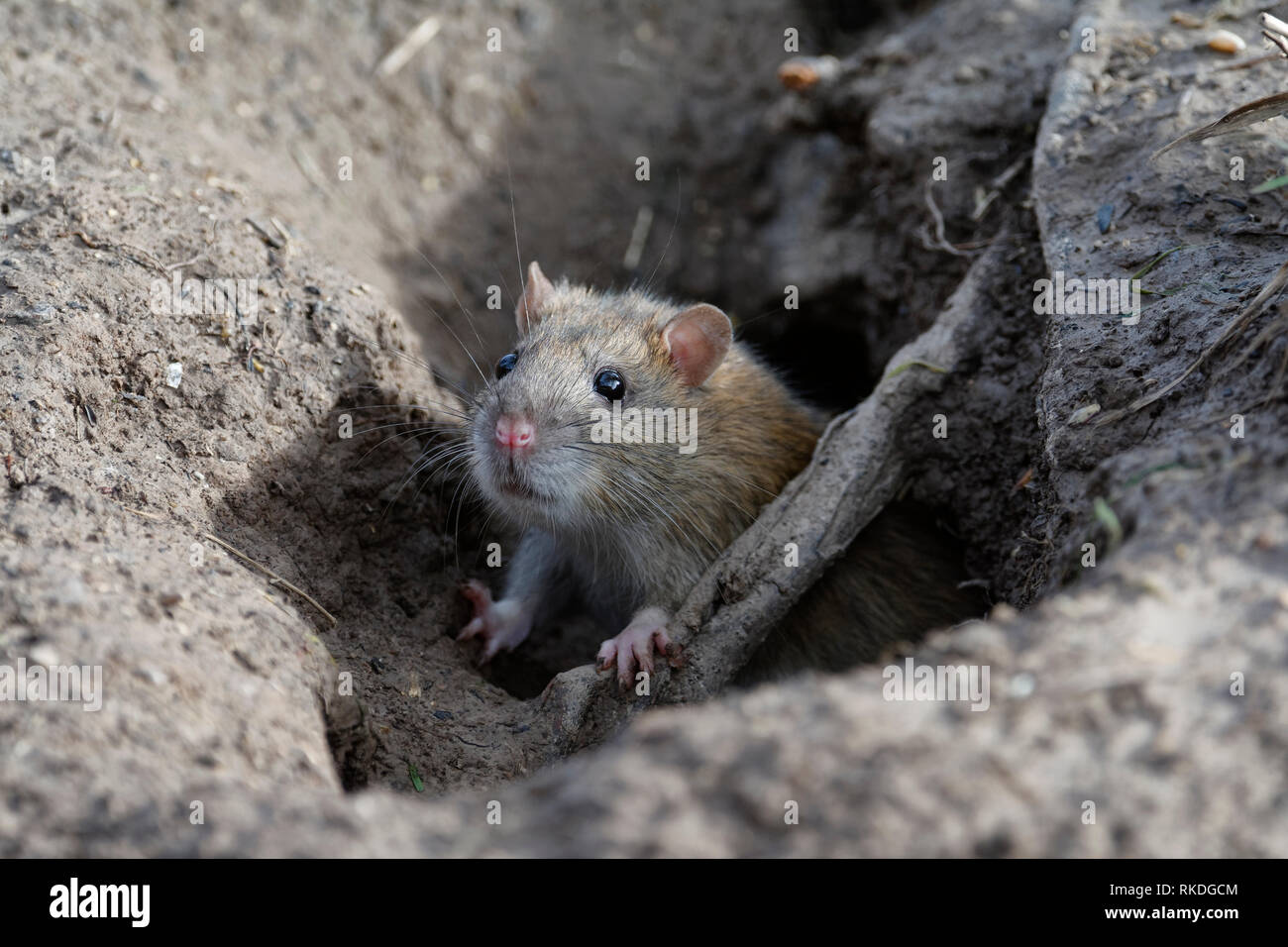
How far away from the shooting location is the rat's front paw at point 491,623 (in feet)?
18.7

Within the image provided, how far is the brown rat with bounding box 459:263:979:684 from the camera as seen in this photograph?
5.05m

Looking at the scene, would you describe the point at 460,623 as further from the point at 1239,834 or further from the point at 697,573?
the point at 1239,834

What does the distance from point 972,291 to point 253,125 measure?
184 inches

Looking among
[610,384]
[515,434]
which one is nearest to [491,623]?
[515,434]

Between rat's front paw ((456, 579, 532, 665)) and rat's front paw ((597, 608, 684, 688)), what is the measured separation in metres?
1.05

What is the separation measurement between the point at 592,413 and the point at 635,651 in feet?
3.87

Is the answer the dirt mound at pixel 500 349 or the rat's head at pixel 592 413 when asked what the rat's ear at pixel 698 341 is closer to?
the rat's head at pixel 592 413

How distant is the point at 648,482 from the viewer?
5.32 meters

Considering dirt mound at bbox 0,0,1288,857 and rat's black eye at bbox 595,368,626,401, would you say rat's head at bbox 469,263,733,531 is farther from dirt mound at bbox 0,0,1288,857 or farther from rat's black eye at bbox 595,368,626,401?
dirt mound at bbox 0,0,1288,857

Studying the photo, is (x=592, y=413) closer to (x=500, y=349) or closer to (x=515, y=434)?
(x=515, y=434)

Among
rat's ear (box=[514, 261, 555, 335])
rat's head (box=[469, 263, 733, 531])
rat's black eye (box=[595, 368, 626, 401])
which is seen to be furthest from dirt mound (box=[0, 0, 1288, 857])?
rat's black eye (box=[595, 368, 626, 401])

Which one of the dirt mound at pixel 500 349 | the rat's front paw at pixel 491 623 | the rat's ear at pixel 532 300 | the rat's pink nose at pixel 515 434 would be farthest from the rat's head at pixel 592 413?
the dirt mound at pixel 500 349

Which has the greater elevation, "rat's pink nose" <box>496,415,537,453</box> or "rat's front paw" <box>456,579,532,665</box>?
"rat's pink nose" <box>496,415,537,453</box>

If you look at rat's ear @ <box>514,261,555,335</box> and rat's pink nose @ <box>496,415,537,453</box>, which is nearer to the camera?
rat's pink nose @ <box>496,415,537,453</box>
